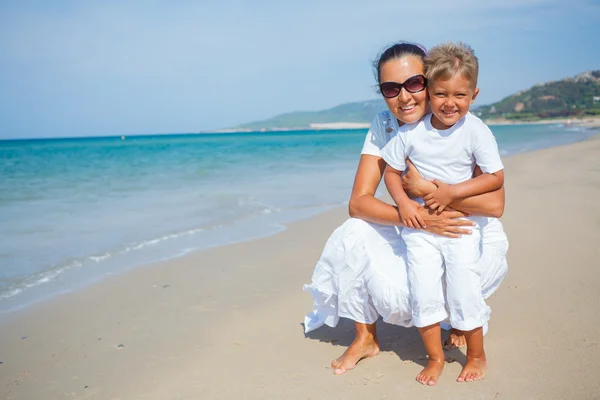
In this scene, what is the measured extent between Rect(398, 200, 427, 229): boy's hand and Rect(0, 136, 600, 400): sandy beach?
0.85 m

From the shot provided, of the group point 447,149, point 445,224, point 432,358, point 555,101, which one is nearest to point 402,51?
point 447,149

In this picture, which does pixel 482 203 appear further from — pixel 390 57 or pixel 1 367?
pixel 1 367

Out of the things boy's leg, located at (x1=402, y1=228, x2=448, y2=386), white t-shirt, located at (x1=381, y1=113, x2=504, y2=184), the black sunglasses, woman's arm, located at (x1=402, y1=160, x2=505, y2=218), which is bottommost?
boy's leg, located at (x1=402, y1=228, x2=448, y2=386)

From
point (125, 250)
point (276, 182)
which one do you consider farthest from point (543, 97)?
point (125, 250)

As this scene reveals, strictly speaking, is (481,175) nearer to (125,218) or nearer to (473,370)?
(473,370)

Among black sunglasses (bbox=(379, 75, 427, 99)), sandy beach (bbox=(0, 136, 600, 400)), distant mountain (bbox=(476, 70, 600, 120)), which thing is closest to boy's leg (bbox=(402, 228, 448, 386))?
sandy beach (bbox=(0, 136, 600, 400))

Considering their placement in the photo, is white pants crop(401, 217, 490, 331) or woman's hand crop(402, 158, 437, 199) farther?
woman's hand crop(402, 158, 437, 199)

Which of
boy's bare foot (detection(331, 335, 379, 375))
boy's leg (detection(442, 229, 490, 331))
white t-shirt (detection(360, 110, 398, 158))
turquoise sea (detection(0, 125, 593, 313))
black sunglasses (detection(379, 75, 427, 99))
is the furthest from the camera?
turquoise sea (detection(0, 125, 593, 313))

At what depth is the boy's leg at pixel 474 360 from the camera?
2.65 metres

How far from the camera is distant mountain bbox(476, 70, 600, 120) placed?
87.5 m

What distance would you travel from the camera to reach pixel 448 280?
103 inches

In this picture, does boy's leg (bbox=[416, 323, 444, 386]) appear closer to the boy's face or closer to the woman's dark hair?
the boy's face

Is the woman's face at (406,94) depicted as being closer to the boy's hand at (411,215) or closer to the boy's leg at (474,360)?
the boy's hand at (411,215)

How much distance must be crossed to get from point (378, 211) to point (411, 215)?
0.26 m
